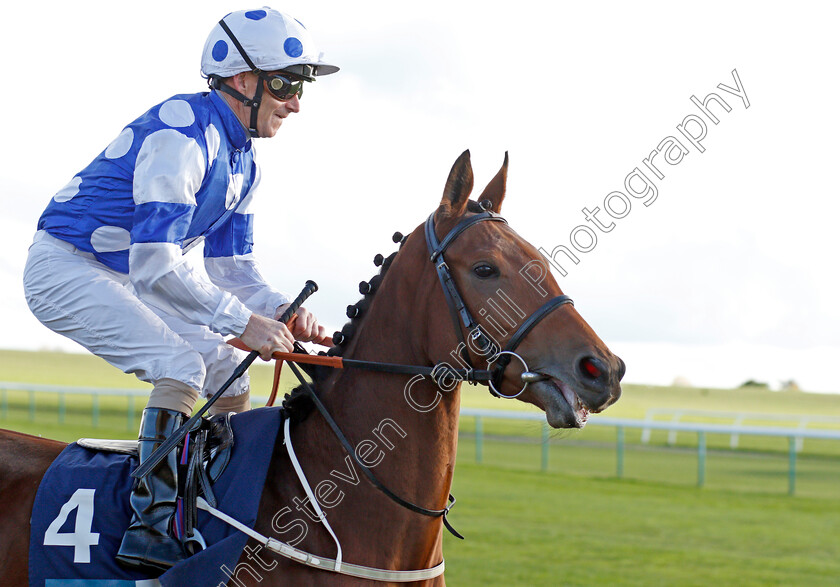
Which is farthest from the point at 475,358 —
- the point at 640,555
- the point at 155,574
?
the point at 640,555

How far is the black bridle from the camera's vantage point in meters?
2.44

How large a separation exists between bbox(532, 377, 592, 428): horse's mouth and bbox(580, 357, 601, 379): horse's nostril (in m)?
0.06

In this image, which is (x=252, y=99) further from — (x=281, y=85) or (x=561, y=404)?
(x=561, y=404)

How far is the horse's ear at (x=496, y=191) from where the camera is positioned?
276cm

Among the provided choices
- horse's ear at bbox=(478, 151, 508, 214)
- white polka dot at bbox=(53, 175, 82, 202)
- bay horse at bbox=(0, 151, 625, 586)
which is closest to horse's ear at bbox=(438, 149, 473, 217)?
bay horse at bbox=(0, 151, 625, 586)

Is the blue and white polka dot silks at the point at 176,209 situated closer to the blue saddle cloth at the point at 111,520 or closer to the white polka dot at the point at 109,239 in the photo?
the white polka dot at the point at 109,239

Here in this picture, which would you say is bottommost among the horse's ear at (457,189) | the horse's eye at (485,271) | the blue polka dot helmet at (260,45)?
the horse's eye at (485,271)

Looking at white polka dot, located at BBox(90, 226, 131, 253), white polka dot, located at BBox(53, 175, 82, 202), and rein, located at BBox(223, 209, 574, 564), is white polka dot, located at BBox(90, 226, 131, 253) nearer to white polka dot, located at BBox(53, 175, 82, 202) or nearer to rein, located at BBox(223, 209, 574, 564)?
white polka dot, located at BBox(53, 175, 82, 202)

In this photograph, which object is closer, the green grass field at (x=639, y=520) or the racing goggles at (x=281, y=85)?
the racing goggles at (x=281, y=85)

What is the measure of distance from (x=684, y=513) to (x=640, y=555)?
9.79 ft

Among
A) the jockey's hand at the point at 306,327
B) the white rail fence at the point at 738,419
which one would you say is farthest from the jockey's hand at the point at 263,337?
the white rail fence at the point at 738,419

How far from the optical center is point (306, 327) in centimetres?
323

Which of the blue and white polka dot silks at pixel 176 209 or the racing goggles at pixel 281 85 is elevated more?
the racing goggles at pixel 281 85

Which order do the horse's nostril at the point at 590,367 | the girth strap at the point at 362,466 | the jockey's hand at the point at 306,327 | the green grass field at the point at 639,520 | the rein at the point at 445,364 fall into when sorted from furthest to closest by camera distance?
the green grass field at the point at 639,520
the jockey's hand at the point at 306,327
the girth strap at the point at 362,466
the rein at the point at 445,364
the horse's nostril at the point at 590,367
